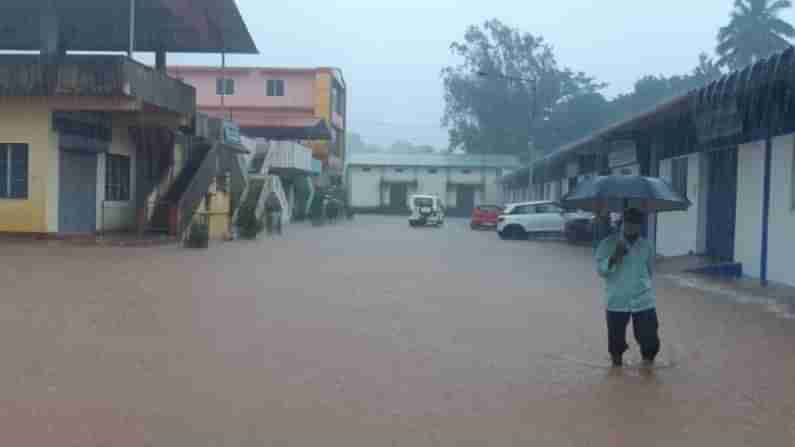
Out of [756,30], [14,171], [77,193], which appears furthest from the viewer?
[756,30]

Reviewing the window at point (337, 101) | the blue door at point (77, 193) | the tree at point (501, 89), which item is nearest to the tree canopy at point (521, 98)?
the tree at point (501, 89)

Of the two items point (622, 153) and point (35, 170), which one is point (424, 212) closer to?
point (622, 153)

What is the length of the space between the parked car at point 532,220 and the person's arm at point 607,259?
75.9ft

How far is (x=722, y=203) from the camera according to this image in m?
17.5

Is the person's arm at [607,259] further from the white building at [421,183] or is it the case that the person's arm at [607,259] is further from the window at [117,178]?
the white building at [421,183]

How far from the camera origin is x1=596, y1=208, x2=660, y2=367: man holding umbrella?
734 centimetres

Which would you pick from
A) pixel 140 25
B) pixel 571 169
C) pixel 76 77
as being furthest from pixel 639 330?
pixel 571 169

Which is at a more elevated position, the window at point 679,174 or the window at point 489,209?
the window at point 679,174

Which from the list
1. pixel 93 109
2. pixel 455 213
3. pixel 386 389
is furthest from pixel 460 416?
pixel 455 213

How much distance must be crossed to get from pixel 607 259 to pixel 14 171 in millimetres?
17248

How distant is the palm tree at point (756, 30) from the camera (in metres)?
55.5

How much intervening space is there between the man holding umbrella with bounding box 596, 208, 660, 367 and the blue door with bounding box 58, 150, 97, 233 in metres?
16.6

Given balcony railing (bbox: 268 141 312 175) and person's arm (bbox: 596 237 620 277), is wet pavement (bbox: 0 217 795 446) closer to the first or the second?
person's arm (bbox: 596 237 620 277)

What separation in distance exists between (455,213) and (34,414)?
6209 centimetres
